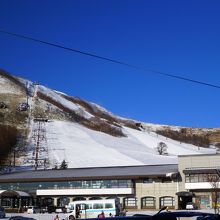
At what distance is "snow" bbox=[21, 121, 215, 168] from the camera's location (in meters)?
121

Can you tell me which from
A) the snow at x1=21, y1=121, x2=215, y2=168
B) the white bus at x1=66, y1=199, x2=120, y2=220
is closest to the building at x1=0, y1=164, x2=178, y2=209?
the white bus at x1=66, y1=199, x2=120, y2=220

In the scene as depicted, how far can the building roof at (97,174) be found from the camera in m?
70.9

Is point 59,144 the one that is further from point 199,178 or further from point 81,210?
point 81,210

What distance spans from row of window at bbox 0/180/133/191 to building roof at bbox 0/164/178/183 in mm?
646

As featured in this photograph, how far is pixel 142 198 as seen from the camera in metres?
69.9

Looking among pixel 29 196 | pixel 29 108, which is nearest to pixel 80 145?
pixel 29 108

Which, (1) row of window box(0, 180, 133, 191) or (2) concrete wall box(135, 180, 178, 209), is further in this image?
(1) row of window box(0, 180, 133, 191)

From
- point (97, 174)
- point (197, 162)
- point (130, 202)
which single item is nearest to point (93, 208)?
point (130, 202)

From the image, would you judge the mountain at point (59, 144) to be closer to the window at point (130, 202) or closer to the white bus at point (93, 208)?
the window at point (130, 202)

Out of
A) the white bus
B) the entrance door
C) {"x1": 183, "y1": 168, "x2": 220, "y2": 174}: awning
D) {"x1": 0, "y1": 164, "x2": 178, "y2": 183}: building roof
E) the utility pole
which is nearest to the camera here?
the entrance door

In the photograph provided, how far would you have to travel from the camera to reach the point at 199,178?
67375mm

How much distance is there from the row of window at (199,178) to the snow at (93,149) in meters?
39.1

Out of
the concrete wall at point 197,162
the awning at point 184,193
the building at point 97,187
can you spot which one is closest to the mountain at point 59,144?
the building at point 97,187

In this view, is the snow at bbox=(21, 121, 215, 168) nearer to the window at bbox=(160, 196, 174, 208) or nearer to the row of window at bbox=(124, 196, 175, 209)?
the row of window at bbox=(124, 196, 175, 209)
